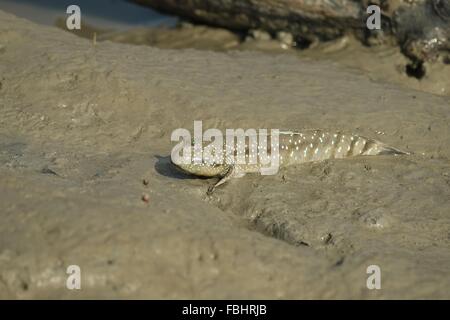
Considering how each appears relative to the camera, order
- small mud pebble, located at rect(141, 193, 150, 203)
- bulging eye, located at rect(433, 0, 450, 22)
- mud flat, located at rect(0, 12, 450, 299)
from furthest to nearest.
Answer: bulging eye, located at rect(433, 0, 450, 22)
small mud pebble, located at rect(141, 193, 150, 203)
mud flat, located at rect(0, 12, 450, 299)

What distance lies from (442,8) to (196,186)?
4.11m

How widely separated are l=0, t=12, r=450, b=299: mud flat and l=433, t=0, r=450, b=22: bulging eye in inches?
45.5

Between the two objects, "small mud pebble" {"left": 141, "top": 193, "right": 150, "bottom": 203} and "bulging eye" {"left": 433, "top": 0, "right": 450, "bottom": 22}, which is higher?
"bulging eye" {"left": 433, "top": 0, "right": 450, "bottom": 22}

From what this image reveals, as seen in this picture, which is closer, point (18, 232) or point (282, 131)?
point (18, 232)

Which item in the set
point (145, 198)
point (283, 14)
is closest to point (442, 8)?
point (283, 14)

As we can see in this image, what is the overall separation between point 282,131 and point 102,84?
1.83m

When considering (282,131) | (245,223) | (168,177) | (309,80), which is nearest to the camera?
(245,223)

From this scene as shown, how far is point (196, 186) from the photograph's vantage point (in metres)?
5.51

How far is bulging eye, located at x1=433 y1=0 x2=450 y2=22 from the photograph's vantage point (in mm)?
8047

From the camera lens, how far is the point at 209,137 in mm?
6062

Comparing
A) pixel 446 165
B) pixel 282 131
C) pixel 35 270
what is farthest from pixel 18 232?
pixel 446 165

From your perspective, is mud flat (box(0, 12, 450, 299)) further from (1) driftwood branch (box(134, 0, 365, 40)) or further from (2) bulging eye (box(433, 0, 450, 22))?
(2) bulging eye (box(433, 0, 450, 22))

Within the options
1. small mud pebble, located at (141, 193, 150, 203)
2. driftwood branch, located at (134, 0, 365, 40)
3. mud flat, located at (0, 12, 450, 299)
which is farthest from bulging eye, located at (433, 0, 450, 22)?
small mud pebble, located at (141, 193, 150, 203)
